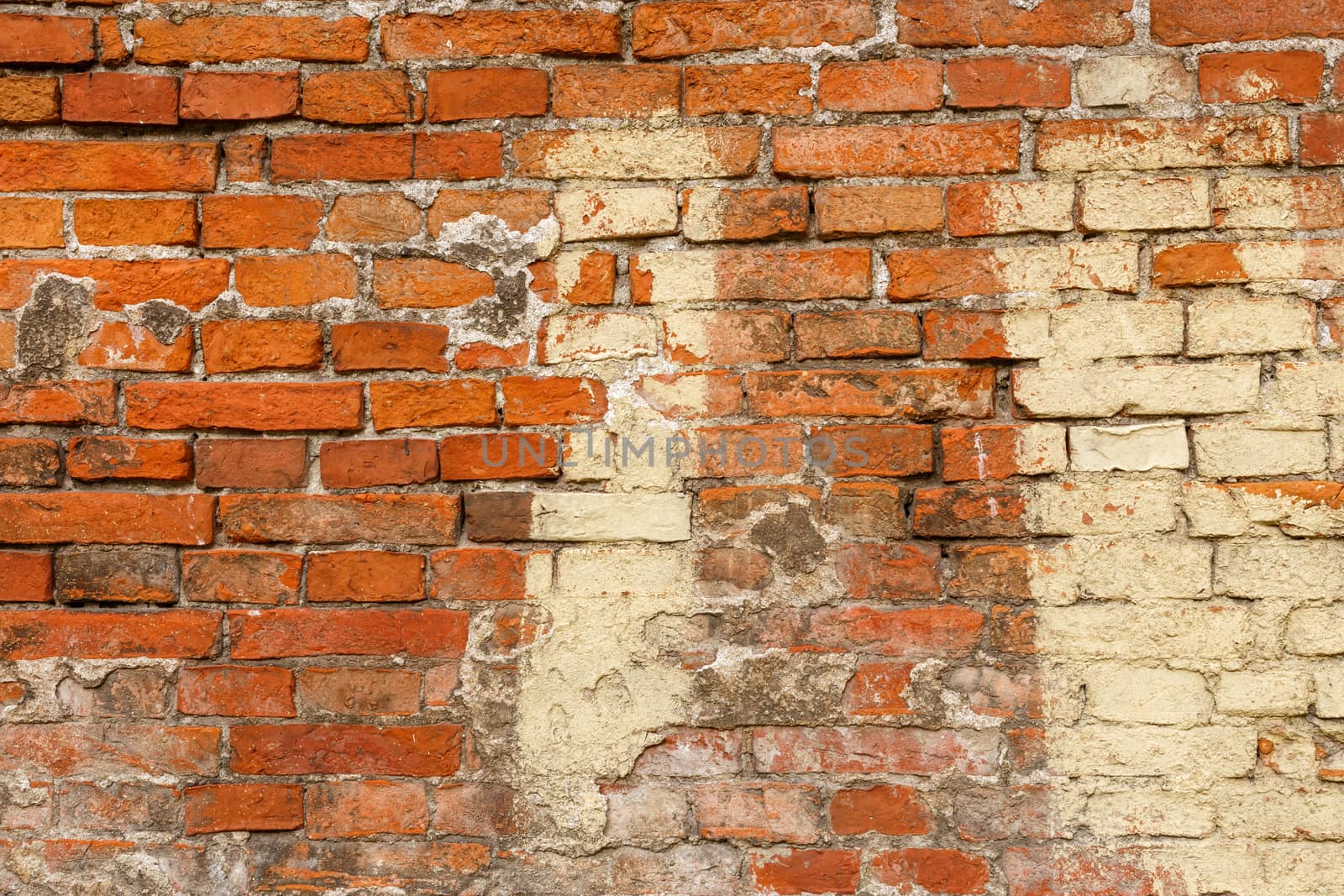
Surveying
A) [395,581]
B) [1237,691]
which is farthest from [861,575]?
[395,581]

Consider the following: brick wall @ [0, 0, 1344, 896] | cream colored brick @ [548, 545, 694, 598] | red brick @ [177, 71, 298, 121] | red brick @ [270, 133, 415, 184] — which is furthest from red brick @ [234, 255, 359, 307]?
cream colored brick @ [548, 545, 694, 598]

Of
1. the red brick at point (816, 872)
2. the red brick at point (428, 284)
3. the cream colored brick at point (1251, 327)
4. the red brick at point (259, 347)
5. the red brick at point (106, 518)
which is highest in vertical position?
the red brick at point (428, 284)

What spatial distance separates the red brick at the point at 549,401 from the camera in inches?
59.6

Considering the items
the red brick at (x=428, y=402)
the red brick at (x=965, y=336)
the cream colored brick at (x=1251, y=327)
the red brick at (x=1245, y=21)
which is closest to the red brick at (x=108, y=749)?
the red brick at (x=428, y=402)

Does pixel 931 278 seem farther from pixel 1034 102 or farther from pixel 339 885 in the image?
pixel 339 885

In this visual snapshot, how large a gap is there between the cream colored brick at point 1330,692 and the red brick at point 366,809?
4.54 ft

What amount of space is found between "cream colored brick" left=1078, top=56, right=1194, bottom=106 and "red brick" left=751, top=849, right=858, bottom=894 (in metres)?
1.24

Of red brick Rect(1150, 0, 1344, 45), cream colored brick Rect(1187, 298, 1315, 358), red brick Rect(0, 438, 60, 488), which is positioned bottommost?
red brick Rect(0, 438, 60, 488)

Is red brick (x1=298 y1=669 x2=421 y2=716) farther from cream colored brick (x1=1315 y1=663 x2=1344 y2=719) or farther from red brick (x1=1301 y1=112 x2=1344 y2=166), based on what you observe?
red brick (x1=1301 y1=112 x2=1344 y2=166)

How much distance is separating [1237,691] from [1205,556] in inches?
8.3

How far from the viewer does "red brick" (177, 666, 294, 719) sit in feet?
4.94

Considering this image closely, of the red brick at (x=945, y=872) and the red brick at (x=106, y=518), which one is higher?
the red brick at (x=106, y=518)

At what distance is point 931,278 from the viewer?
150cm

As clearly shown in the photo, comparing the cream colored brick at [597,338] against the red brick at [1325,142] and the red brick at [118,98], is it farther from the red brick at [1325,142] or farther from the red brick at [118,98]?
the red brick at [1325,142]
